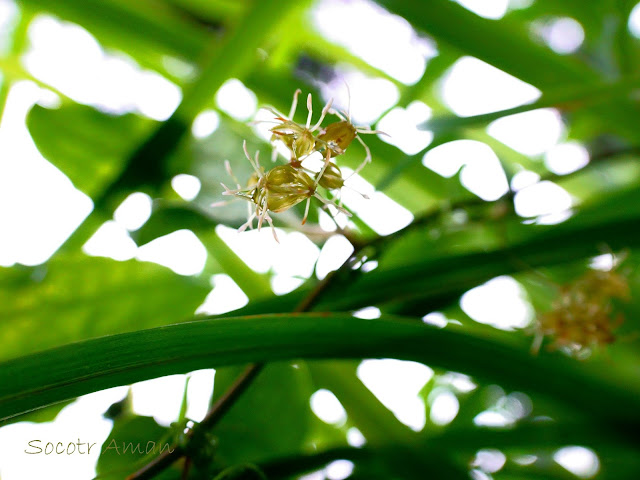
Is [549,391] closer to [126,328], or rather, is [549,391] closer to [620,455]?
[620,455]

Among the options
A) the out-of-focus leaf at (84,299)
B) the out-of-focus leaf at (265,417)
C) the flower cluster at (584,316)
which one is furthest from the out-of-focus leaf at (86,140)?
the flower cluster at (584,316)

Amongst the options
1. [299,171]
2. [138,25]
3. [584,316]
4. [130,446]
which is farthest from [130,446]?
[138,25]

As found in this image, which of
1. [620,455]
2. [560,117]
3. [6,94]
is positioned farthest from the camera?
[560,117]

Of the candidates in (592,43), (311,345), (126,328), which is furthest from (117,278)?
(592,43)

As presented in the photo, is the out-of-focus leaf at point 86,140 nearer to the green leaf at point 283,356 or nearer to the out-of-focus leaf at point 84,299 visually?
the out-of-focus leaf at point 84,299

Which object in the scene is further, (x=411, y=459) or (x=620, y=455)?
(x=620, y=455)

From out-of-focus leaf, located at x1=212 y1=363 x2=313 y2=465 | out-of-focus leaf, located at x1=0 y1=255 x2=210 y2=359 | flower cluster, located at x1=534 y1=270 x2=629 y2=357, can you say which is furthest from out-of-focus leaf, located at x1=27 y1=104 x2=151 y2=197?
flower cluster, located at x1=534 y1=270 x2=629 y2=357
